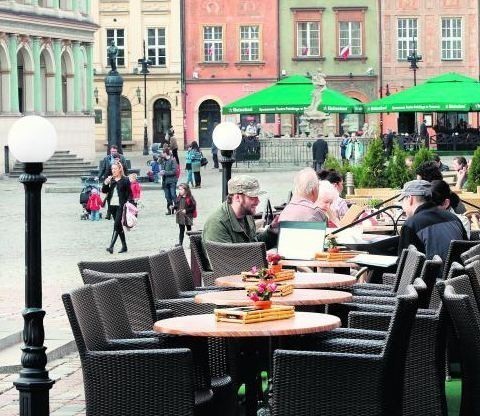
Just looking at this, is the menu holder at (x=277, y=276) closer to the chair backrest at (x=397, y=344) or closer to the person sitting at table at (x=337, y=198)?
the chair backrest at (x=397, y=344)

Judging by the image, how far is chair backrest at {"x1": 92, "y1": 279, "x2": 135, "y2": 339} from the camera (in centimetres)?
926

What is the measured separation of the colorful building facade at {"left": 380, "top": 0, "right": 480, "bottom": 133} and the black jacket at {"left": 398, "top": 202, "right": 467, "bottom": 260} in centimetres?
7070

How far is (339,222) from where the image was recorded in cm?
1777

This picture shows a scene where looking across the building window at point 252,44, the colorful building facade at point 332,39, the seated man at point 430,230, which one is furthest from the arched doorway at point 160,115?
the seated man at point 430,230

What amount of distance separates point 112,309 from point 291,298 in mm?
1257

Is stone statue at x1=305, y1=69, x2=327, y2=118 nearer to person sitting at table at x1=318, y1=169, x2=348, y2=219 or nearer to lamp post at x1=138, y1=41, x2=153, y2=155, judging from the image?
lamp post at x1=138, y1=41, x2=153, y2=155

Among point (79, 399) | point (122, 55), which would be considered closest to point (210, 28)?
point (122, 55)

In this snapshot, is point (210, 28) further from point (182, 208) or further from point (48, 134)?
point (48, 134)

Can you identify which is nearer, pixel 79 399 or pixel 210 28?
pixel 79 399

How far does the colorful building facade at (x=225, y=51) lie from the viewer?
3332 inches

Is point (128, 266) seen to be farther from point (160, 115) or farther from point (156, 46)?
point (156, 46)

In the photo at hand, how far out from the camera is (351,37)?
84.9 meters

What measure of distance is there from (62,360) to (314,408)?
558cm

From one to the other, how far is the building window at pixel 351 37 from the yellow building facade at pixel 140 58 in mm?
7637
